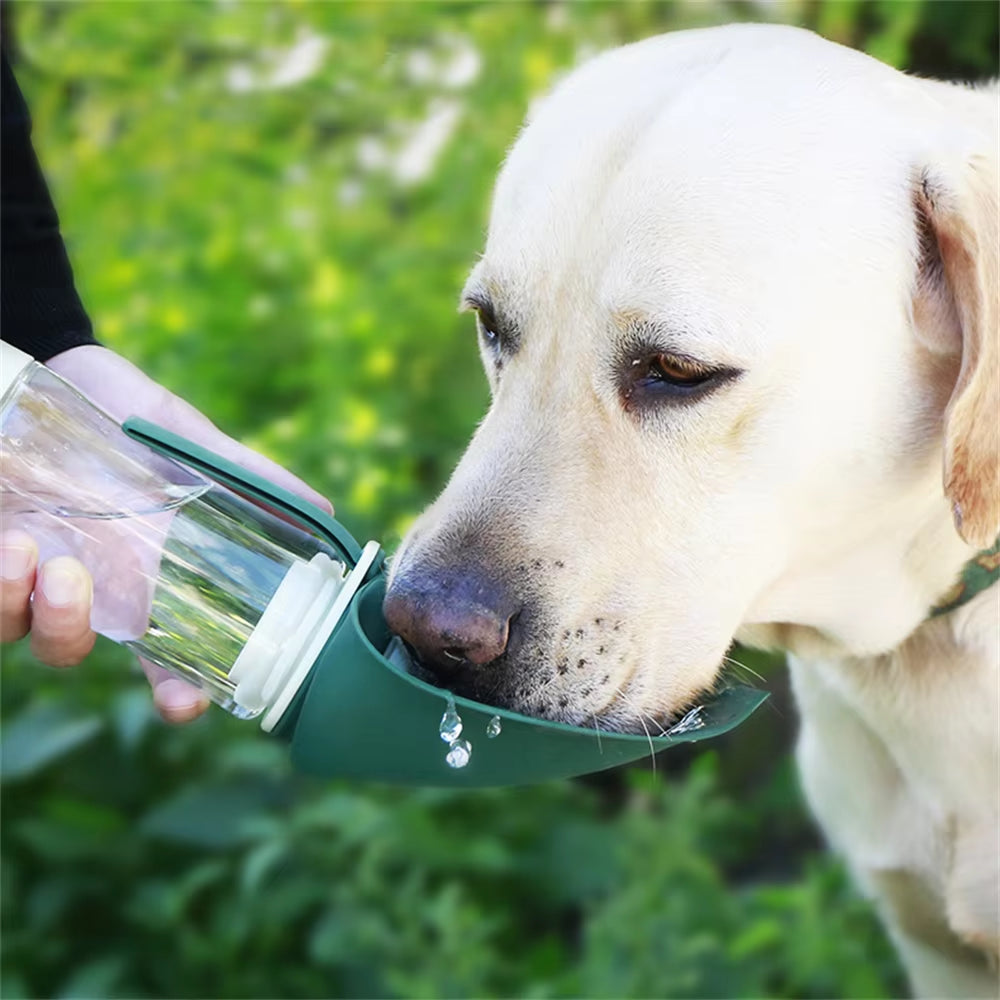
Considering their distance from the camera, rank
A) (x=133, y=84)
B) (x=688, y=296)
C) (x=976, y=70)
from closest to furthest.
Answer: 1. (x=688, y=296)
2. (x=133, y=84)
3. (x=976, y=70)

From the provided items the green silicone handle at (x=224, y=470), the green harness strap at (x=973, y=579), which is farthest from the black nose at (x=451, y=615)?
the green harness strap at (x=973, y=579)

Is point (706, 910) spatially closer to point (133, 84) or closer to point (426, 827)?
point (426, 827)

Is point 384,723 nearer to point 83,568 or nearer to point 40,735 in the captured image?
point 83,568

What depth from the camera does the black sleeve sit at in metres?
2.18

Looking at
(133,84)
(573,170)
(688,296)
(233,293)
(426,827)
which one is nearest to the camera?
(688,296)

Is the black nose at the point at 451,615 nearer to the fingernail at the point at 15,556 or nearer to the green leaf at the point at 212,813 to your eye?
the fingernail at the point at 15,556

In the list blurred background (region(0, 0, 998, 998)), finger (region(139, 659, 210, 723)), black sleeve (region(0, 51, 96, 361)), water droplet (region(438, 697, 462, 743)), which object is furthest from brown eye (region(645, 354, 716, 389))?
blurred background (region(0, 0, 998, 998))

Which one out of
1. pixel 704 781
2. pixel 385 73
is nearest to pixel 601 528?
pixel 704 781

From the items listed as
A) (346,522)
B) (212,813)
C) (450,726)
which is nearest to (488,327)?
(450,726)

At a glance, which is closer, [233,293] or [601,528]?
[601,528]

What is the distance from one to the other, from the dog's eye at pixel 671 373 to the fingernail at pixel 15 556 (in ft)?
2.56

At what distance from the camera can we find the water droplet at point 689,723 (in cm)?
178

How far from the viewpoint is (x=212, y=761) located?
3117 millimetres

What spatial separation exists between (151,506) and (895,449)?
3.25 ft
